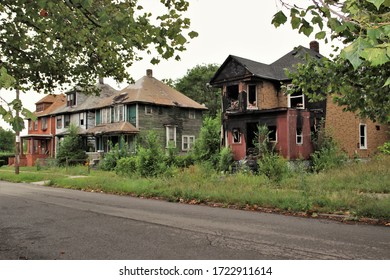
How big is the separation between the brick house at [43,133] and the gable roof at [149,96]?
1120 cm

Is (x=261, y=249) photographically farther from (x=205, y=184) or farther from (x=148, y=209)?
(x=205, y=184)

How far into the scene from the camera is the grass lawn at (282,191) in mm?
9406

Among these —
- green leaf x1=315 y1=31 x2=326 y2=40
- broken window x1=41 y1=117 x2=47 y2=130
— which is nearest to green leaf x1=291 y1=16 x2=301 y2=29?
green leaf x1=315 y1=31 x2=326 y2=40

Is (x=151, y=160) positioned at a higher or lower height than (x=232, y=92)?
lower

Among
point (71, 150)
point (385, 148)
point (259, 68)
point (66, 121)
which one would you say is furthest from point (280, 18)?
point (66, 121)

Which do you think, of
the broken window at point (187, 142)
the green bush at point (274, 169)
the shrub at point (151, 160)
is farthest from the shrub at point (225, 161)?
the broken window at point (187, 142)

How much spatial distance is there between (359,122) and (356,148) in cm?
209

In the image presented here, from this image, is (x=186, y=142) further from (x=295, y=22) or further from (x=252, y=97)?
(x=295, y=22)

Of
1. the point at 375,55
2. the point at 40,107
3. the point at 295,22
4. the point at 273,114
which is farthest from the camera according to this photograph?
the point at 40,107

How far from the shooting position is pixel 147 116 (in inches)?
1441

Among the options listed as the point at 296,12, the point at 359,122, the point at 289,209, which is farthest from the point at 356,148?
the point at 296,12

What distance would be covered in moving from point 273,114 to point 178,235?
18.5 m

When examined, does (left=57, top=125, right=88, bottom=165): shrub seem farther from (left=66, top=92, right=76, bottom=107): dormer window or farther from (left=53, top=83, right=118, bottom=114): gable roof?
(left=66, top=92, right=76, bottom=107): dormer window

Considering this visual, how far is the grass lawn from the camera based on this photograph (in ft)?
30.9
